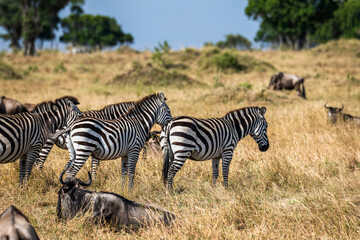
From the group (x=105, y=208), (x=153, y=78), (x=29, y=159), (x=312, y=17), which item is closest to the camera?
(x=105, y=208)

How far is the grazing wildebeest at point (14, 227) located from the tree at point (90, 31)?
7284 cm

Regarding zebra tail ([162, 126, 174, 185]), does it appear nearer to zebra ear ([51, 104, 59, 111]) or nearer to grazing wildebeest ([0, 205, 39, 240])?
zebra ear ([51, 104, 59, 111])

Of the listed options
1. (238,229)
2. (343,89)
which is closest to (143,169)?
(238,229)

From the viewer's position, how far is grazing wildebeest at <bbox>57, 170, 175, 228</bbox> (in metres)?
5.16

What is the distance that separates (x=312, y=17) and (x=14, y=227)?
5430cm

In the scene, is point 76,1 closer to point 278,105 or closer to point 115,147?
point 278,105

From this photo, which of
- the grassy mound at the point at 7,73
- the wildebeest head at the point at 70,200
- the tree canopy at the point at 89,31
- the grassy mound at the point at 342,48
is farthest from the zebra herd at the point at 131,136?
the tree canopy at the point at 89,31

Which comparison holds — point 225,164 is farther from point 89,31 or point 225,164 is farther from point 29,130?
point 89,31

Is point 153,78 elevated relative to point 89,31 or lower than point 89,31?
lower

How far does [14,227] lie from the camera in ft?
12.4

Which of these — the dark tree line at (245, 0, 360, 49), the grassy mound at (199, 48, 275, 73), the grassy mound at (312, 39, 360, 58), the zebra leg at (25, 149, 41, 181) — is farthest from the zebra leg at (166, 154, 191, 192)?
the dark tree line at (245, 0, 360, 49)

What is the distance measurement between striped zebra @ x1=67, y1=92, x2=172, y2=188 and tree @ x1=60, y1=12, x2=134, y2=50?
228 ft

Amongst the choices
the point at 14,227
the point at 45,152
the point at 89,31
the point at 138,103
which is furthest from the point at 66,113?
the point at 89,31

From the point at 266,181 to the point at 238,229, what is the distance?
2.03m
